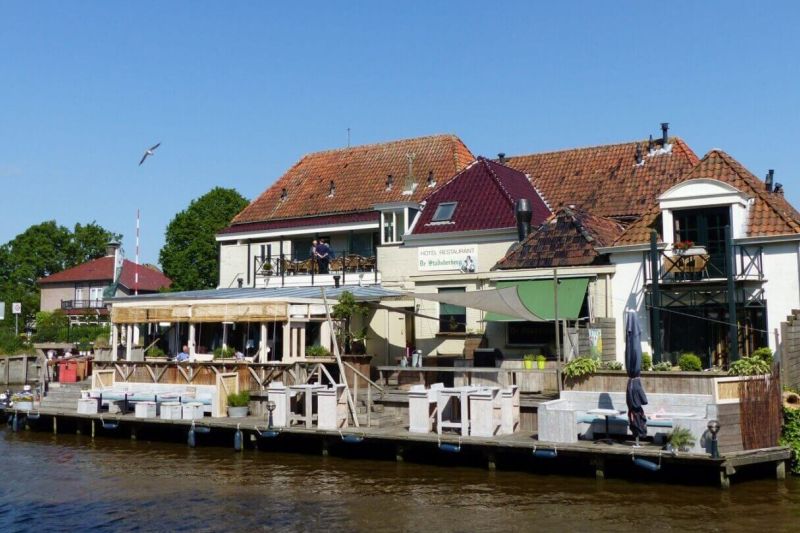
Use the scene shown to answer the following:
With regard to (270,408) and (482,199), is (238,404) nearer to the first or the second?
(270,408)

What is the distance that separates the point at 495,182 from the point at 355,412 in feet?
41.1

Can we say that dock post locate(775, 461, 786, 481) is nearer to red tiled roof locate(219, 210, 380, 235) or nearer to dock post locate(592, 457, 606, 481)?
dock post locate(592, 457, 606, 481)

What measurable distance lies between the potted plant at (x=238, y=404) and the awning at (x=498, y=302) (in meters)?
5.87

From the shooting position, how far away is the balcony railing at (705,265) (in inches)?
906

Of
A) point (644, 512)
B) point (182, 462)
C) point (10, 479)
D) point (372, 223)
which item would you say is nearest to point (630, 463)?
point (644, 512)

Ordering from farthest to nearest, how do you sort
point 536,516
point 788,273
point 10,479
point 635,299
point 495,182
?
point 495,182 → point 635,299 → point 788,273 → point 10,479 → point 536,516

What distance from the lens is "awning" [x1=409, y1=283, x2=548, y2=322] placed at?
22016mm

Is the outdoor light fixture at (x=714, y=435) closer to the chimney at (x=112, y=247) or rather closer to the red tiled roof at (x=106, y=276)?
the chimney at (x=112, y=247)

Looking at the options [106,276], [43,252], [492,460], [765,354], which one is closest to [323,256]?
[492,460]

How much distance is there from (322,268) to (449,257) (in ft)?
19.4

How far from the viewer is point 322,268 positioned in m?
33.0

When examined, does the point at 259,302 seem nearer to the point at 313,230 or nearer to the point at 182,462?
the point at 182,462

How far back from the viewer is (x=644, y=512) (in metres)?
15.2

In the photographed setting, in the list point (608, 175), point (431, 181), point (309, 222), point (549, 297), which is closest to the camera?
point (549, 297)
